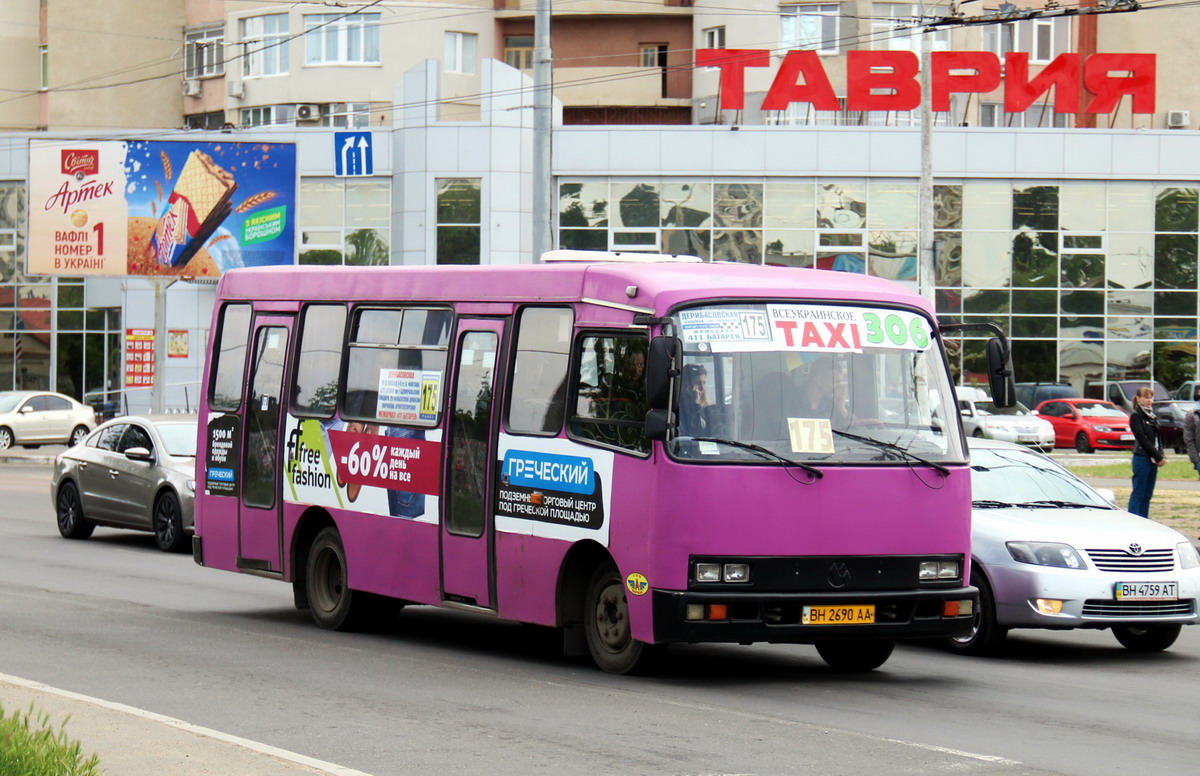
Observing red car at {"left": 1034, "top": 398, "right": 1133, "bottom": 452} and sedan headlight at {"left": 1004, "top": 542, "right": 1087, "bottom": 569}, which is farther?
red car at {"left": 1034, "top": 398, "right": 1133, "bottom": 452}

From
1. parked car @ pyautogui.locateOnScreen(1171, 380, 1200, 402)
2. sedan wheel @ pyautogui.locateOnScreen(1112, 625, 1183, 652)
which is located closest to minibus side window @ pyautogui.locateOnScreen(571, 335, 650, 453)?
sedan wheel @ pyautogui.locateOnScreen(1112, 625, 1183, 652)

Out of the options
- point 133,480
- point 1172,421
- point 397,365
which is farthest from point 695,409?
point 1172,421

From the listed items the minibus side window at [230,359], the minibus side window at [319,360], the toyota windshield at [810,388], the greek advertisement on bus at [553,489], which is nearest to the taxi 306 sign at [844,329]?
the toyota windshield at [810,388]

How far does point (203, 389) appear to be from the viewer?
15094mm

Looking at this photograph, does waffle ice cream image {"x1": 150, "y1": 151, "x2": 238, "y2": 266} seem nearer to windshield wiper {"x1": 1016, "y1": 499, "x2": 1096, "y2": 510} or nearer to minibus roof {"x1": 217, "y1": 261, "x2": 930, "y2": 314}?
minibus roof {"x1": 217, "y1": 261, "x2": 930, "y2": 314}

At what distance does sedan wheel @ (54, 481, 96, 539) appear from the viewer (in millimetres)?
22219

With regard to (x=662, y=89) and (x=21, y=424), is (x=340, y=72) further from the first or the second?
(x=21, y=424)

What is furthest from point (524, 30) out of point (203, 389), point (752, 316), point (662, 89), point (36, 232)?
point (752, 316)

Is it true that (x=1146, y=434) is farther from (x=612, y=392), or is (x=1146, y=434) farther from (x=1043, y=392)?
(x=1043, y=392)

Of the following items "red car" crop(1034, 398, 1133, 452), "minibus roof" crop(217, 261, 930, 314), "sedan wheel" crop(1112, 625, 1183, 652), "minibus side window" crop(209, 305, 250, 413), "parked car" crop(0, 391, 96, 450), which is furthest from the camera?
"red car" crop(1034, 398, 1133, 452)

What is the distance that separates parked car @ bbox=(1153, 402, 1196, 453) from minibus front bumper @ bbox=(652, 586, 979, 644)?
35.5 m

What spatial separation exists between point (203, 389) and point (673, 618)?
6258 millimetres

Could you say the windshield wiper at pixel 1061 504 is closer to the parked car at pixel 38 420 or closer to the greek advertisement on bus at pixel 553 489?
the greek advertisement on bus at pixel 553 489

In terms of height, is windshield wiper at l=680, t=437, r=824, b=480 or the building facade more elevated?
the building facade
